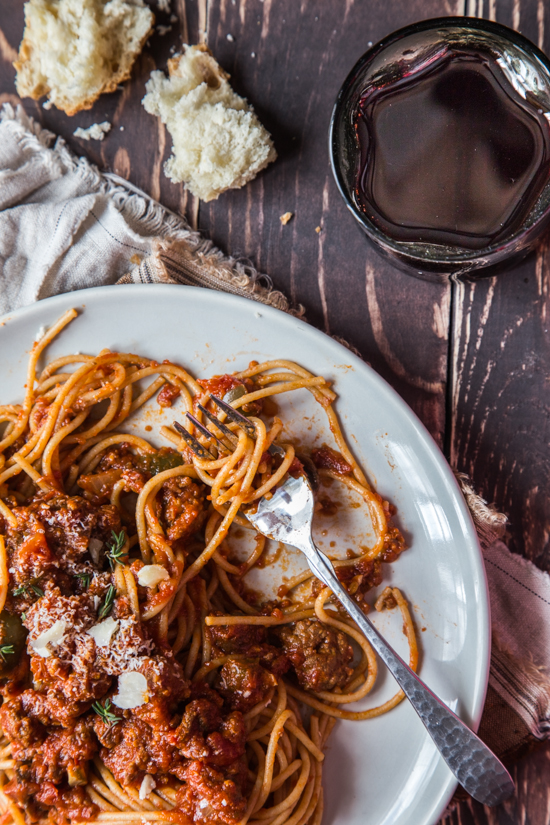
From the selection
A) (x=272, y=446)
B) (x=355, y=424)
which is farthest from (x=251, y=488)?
(x=355, y=424)

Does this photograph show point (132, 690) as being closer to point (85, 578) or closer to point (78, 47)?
point (85, 578)

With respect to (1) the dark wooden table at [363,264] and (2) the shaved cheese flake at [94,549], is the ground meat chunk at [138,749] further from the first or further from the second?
(1) the dark wooden table at [363,264]

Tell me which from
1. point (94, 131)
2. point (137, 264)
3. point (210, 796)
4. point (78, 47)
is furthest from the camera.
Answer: point (94, 131)

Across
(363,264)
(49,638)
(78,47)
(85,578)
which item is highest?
(78,47)

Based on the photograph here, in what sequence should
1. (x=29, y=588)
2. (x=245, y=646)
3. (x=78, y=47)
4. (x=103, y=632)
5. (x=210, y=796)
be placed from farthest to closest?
1. (x=78, y=47)
2. (x=245, y=646)
3. (x=29, y=588)
4. (x=103, y=632)
5. (x=210, y=796)

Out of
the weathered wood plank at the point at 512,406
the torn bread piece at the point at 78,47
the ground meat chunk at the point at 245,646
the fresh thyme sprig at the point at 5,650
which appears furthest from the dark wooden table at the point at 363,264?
the fresh thyme sprig at the point at 5,650

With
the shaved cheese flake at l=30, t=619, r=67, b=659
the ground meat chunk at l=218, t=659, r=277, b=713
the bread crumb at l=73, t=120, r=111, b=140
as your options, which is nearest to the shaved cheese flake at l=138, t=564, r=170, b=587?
the shaved cheese flake at l=30, t=619, r=67, b=659

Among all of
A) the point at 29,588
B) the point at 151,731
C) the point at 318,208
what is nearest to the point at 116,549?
the point at 29,588

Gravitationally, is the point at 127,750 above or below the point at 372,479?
below
